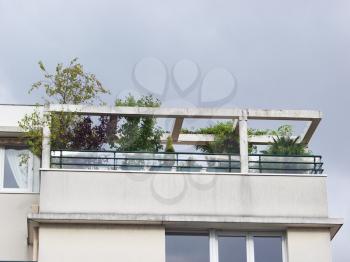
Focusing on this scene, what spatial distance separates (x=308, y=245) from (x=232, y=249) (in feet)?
4.75

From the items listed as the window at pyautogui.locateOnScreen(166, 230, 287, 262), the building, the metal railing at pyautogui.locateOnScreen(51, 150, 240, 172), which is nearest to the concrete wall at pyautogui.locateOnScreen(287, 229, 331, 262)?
the building

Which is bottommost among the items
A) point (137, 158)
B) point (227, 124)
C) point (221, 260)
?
point (221, 260)

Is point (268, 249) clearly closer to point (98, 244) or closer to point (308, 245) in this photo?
point (308, 245)

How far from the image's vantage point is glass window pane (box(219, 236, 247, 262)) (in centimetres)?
2331

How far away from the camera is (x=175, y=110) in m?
24.5

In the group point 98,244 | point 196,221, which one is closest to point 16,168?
point 98,244

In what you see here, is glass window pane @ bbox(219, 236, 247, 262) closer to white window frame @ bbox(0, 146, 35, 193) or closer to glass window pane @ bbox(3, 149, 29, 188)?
white window frame @ bbox(0, 146, 35, 193)

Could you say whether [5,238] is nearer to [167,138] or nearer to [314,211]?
[167,138]

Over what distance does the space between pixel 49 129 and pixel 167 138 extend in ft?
8.88

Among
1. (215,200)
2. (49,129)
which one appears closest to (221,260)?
(215,200)

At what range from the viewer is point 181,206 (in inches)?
923

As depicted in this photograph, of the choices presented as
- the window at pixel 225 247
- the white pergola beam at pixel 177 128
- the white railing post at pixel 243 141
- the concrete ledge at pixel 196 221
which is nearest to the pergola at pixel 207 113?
the white railing post at pixel 243 141

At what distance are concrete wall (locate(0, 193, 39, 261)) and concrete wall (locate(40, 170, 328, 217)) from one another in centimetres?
256

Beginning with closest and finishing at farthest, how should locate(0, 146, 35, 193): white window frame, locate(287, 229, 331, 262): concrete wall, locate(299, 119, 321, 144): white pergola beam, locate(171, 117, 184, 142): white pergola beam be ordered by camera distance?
locate(287, 229, 331, 262): concrete wall, locate(171, 117, 184, 142): white pergola beam, locate(299, 119, 321, 144): white pergola beam, locate(0, 146, 35, 193): white window frame
